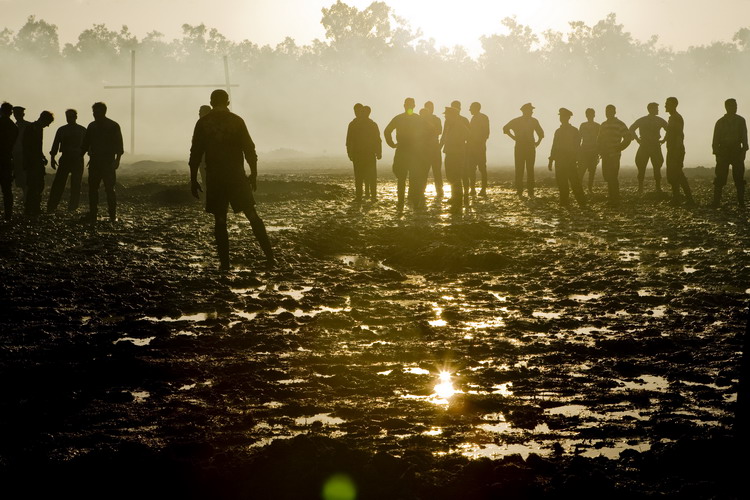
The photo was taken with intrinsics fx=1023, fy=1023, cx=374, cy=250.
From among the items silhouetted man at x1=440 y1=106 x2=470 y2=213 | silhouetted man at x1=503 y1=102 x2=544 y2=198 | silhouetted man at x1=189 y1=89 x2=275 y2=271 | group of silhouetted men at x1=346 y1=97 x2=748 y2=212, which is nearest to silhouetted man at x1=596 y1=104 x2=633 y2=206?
group of silhouetted men at x1=346 y1=97 x2=748 y2=212

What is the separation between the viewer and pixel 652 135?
766 inches

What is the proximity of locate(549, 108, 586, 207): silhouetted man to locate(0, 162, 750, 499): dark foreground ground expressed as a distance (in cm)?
564

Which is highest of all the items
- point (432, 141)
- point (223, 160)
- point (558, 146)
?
point (432, 141)

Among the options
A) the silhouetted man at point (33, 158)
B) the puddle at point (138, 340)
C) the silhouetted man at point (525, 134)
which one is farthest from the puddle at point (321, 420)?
the silhouetted man at point (525, 134)

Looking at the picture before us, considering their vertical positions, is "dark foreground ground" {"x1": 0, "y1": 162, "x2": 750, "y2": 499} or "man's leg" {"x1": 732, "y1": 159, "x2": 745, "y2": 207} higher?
"man's leg" {"x1": 732, "y1": 159, "x2": 745, "y2": 207}

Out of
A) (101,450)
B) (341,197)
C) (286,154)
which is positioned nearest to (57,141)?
(341,197)

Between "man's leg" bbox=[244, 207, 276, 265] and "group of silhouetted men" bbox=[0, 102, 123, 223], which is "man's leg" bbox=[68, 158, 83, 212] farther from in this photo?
"man's leg" bbox=[244, 207, 276, 265]

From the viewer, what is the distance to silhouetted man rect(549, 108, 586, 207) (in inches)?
711

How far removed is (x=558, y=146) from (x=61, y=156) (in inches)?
338

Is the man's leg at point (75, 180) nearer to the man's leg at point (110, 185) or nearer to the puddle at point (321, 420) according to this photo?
the man's leg at point (110, 185)

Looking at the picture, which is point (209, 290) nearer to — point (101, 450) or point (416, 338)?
point (416, 338)

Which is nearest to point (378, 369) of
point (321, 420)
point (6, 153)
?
point (321, 420)

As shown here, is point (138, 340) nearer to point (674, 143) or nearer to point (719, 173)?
point (719, 173)

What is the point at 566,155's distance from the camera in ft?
59.7
